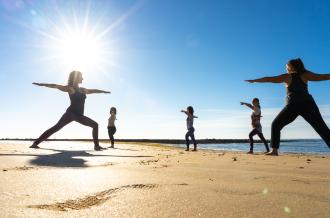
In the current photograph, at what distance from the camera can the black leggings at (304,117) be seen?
7.35 meters

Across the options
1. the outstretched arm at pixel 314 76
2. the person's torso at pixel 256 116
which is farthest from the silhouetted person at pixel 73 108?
the outstretched arm at pixel 314 76

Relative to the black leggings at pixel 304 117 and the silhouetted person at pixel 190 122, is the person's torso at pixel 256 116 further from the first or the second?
the black leggings at pixel 304 117

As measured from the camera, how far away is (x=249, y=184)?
3529mm

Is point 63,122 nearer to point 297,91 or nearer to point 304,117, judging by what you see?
Result: point 297,91

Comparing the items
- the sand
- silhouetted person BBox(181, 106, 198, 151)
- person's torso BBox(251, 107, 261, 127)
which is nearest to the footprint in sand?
the sand

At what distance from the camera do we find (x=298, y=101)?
25.4 feet

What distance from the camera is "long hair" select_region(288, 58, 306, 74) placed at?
8.09 m

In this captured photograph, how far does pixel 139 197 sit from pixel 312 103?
584 centimetres

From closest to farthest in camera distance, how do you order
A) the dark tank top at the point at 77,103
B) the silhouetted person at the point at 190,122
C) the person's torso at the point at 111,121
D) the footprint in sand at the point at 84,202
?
the footprint in sand at the point at 84,202 < the dark tank top at the point at 77,103 < the silhouetted person at the point at 190,122 < the person's torso at the point at 111,121

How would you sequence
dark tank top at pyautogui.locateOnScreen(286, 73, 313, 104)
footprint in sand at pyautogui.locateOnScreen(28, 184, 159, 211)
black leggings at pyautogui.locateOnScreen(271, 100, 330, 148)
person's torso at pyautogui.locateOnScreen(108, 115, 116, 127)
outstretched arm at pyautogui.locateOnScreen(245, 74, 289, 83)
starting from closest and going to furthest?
footprint in sand at pyautogui.locateOnScreen(28, 184, 159, 211), black leggings at pyautogui.locateOnScreen(271, 100, 330, 148), dark tank top at pyautogui.locateOnScreen(286, 73, 313, 104), outstretched arm at pyautogui.locateOnScreen(245, 74, 289, 83), person's torso at pyautogui.locateOnScreen(108, 115, 116, 127)

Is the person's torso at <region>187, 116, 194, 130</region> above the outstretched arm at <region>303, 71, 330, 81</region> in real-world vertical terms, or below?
below

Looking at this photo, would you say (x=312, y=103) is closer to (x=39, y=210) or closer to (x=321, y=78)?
(x=321, y=78)

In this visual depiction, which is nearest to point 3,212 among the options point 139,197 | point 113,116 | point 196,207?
point 139,197

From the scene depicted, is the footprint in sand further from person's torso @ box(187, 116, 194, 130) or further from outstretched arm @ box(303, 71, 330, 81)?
person's torso @ box(187, 116, 194, 130)
